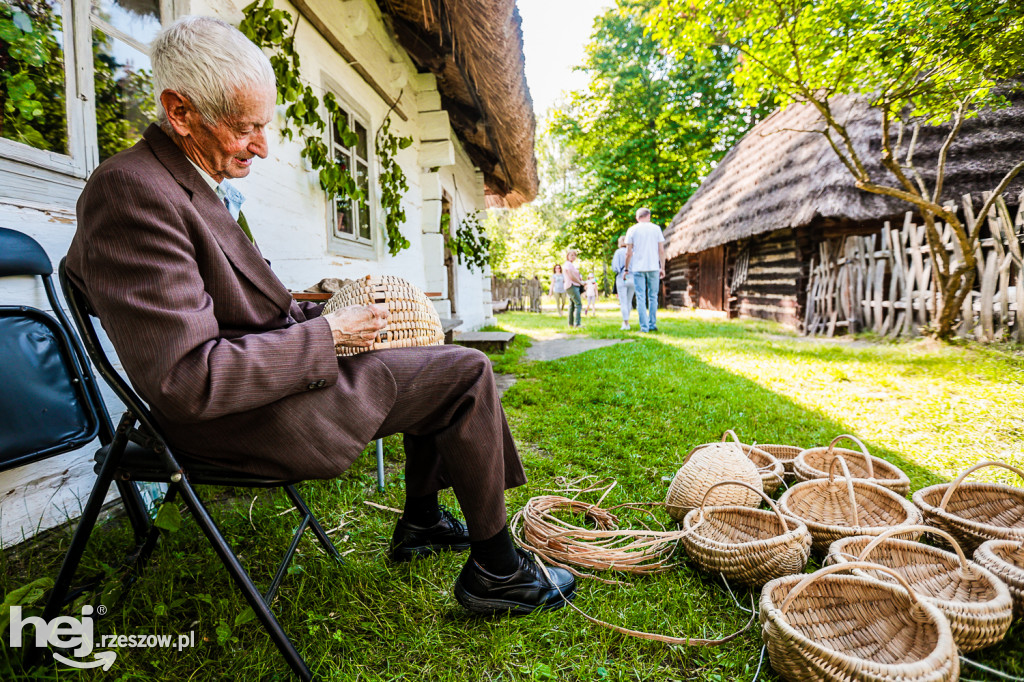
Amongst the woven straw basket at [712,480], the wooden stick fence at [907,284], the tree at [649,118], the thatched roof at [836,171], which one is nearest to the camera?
the woven straw basket at [712,480]

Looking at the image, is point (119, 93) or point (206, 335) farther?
point (119, 93)

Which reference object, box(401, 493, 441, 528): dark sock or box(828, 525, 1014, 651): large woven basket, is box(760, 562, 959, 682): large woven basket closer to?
box(828, 525, 1014, 651): large woven basket

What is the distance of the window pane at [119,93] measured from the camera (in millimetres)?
1767

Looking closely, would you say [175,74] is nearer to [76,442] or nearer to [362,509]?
[76,442]

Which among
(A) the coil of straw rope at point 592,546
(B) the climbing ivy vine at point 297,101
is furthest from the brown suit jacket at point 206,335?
(B) the climbing ivy vine at point 297,101

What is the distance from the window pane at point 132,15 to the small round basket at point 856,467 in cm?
299

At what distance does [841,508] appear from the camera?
1.69 m

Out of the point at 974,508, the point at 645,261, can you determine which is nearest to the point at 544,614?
the point at 974,508

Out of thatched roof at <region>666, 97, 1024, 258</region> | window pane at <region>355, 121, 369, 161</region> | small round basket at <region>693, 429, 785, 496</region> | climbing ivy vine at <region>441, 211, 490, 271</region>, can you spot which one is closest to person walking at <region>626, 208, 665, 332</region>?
thatched roof at <region>666, 97, 1024, 258</region>

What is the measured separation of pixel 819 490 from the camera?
1757 mm

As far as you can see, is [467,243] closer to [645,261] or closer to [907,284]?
[645,261]

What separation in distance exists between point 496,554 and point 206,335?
2.91 feet

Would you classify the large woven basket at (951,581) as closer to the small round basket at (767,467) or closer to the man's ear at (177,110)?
the small round basket at (767,467)

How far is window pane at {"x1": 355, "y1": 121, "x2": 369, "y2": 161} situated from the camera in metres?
4.05
